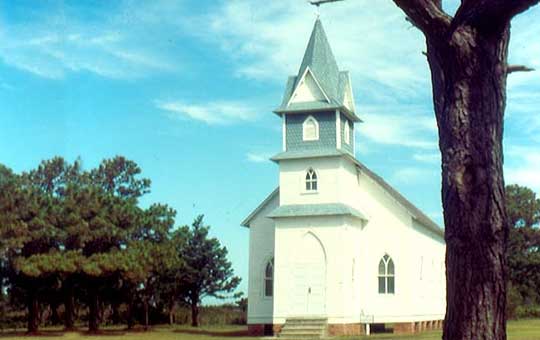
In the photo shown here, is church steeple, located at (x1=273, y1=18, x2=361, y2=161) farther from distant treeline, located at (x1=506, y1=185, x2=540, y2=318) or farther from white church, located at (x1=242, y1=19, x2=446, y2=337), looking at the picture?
distant treeline, located at (x1=506, y1=185, x2=540, y2=318)

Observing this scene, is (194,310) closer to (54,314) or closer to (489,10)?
(54,314)

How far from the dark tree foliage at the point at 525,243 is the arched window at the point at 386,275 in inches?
1067

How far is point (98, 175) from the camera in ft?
Answer: 174

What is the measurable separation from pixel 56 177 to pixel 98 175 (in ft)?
11.4

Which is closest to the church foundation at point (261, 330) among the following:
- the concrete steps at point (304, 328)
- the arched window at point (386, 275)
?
the concrete steps at point (304, 328)

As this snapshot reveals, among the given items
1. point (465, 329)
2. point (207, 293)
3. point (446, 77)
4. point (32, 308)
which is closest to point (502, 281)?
point (465, 329)

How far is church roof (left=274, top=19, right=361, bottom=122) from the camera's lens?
3200 centimetres

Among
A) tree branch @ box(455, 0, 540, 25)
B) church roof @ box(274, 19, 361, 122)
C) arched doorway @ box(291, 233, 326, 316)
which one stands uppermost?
church roof @ box(274, 19, 361, 122)

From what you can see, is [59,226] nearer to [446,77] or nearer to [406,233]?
[406,233]

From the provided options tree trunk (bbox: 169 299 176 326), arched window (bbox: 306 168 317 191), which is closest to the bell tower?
arched window (bbox: 306 168 317 191)

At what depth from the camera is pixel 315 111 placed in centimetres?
3212

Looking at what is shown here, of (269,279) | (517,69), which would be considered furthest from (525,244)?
(517,69)

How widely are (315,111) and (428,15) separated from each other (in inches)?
1050

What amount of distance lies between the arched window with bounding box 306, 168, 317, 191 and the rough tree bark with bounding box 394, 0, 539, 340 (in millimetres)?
26557
